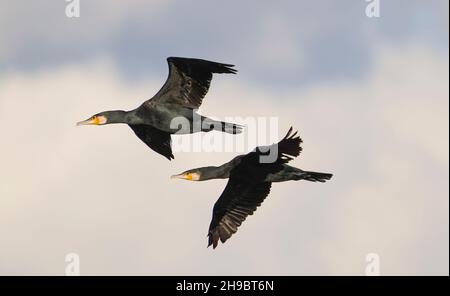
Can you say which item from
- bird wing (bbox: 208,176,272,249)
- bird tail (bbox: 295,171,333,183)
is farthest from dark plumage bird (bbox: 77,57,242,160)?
bird tail (bbox: 295,171,333,183)

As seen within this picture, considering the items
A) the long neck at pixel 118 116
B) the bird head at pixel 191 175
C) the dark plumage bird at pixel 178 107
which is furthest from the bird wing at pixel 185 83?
the bird head at pixel 191 175

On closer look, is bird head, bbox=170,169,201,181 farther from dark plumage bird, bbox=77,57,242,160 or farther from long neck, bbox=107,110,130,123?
long neck, bbox=107,110,130,123

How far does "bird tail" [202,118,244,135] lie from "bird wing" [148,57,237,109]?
75 centimetres

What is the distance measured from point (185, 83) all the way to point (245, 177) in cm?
214

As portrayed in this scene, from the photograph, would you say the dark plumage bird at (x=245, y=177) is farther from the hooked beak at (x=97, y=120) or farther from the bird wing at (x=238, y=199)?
the hooked beak at (x=97, y=120)

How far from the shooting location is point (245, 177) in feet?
74.5

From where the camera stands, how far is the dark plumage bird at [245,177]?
21645 millimetres

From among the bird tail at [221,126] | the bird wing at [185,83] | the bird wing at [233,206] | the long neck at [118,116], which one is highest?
the bird wing at [185,83]

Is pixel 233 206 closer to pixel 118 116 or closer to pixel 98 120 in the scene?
pixel 118 116

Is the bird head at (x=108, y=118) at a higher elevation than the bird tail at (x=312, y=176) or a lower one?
higher

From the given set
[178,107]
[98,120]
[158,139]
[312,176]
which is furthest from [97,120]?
[312,176]

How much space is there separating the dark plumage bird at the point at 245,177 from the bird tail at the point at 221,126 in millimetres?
495
